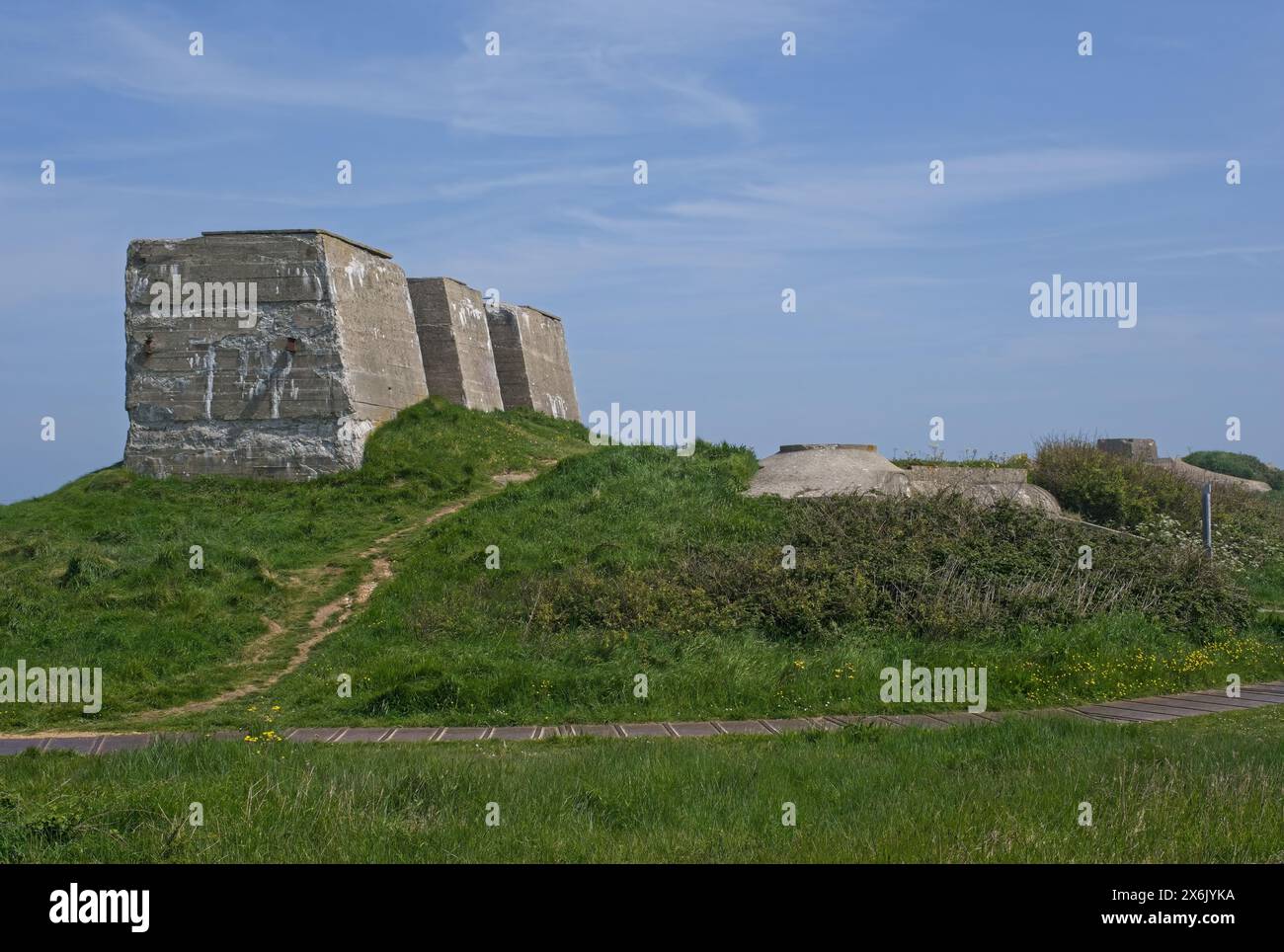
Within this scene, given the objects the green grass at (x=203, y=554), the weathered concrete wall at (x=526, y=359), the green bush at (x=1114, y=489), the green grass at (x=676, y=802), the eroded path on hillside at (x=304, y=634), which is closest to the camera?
the green grass at (x=676, y=802)

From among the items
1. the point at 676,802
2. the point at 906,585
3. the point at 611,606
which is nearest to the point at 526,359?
the point at 611,606

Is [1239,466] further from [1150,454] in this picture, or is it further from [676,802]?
[676,802]

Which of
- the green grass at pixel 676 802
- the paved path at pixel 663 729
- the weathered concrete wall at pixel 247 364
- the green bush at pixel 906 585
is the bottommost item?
the paved path at pixel 663 729

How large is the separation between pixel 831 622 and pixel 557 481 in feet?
23.6

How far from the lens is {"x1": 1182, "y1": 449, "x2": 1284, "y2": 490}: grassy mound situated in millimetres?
35375

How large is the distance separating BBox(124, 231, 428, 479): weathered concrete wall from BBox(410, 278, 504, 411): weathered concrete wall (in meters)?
6.21

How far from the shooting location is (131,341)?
A: 69.6 feet

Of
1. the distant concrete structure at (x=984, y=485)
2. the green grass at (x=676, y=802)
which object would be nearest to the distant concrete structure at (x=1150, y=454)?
the distant concrete structure at (x=984, y=485)

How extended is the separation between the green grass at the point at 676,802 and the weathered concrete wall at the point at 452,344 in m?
19.8

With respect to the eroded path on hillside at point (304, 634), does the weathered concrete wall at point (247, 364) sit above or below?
above

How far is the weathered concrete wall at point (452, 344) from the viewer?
27672 millimetres

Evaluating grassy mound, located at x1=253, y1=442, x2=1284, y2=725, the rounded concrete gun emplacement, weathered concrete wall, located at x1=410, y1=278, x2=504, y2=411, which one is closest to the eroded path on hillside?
grassy mound, located at x1=253, y1=442, x2=1284, y2=725

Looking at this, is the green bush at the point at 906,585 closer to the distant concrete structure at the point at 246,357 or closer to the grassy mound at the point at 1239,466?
the distant concrete structure at the point at 246,357

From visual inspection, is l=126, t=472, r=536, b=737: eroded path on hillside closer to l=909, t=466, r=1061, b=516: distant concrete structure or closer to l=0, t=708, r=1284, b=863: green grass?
l=0, t=708, r=1284, b=863: green grass
